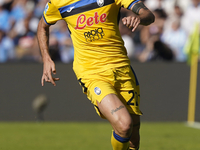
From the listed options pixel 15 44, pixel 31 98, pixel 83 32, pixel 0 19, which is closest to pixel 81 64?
pixel 83 32

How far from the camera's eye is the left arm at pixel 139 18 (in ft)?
12.5

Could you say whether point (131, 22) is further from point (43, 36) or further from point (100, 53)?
point (43, 36)

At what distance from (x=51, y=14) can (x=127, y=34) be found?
5.62 metres

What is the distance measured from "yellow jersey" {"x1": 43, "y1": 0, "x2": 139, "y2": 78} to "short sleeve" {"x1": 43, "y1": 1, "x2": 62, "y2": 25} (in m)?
0.17

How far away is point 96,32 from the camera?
4.56 m

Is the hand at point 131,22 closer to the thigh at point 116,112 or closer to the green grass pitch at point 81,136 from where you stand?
the thigh at point 116,112

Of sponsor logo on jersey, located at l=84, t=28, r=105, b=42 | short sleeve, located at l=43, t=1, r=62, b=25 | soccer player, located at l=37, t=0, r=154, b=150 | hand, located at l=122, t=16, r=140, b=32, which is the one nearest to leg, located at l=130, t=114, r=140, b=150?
soccer player, located at l=37, t=0, r=154, b=150

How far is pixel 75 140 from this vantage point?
7.59 metres

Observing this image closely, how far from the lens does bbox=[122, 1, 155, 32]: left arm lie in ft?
12.5

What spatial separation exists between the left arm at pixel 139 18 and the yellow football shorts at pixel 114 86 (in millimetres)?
755

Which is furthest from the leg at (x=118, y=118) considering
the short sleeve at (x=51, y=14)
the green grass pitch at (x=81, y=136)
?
the green grass pitch at (x=81, y=136)

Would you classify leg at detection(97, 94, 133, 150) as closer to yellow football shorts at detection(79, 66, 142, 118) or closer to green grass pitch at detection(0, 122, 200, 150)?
yellow football shorts at detection(79, 66, 142, 118)

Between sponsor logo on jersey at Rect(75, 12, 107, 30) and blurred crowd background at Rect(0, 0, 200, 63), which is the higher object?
sponsor logo on jersey at Rect(75, 12, 107, 30)

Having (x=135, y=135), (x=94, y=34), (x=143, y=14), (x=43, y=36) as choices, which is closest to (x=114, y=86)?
(x=94, y=34)
